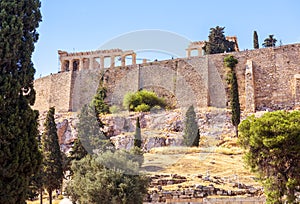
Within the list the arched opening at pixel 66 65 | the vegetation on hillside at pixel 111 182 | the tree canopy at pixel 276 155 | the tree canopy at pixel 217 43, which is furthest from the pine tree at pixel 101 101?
the tree canopy at pixel 276 155

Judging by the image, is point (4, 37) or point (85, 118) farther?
point (85, 118)

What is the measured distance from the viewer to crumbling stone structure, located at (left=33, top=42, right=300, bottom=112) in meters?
38.4

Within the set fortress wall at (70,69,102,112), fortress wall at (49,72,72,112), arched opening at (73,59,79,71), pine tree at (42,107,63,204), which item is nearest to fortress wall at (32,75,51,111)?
fortress wall at (49,72,72,112)

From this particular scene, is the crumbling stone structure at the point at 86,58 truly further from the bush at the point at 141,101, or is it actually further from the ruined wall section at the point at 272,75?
the ruined wall section at the point at 272,75

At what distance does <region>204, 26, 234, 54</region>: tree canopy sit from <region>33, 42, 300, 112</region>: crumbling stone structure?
4.06ft

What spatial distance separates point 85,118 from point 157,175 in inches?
271

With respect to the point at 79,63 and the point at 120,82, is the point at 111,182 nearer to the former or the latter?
the point at 120,82

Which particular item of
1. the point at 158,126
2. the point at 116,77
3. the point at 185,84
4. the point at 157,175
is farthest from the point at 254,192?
the point at 116,77

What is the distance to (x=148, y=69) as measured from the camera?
45125mm

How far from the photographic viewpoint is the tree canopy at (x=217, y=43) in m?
44.0

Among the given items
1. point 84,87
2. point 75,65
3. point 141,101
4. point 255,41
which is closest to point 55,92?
point 84,87

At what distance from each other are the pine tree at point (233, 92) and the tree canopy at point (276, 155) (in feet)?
48.3

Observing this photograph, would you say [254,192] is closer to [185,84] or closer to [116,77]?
[185,84]

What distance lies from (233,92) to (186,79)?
7729 millimetres
